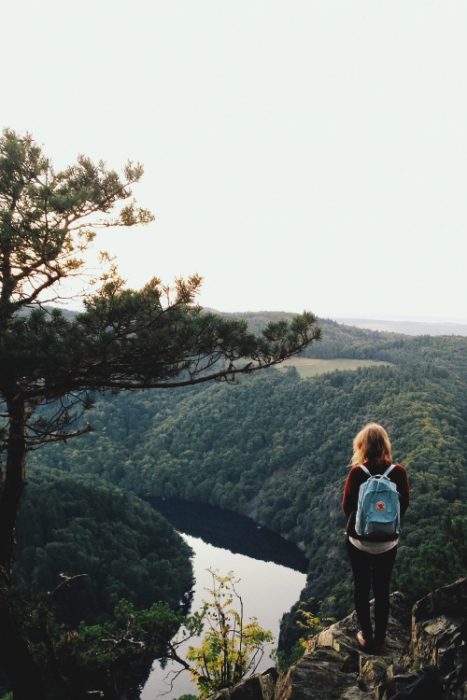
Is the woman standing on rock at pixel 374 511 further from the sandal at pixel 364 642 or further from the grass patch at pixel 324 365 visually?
the grass patch at pixel 324 365

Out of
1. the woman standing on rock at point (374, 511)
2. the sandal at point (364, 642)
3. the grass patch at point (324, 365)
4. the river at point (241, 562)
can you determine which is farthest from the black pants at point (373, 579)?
the grass patch at point (324, 365)

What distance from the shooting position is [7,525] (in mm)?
6691

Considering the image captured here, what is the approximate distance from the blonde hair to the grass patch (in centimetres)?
8359

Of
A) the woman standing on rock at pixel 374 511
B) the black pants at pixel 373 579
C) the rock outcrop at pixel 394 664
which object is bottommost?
the rock outcrop at pixel 394 664

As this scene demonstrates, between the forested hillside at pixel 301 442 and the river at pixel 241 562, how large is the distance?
219cm

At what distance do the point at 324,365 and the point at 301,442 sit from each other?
21948 mm

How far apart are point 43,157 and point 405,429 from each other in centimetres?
5771

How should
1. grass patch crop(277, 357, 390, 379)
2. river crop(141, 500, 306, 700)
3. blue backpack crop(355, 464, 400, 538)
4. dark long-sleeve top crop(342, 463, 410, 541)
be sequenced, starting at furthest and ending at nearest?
grass patch crop(277, 357, 390, 379)
river crop(141, 500, 306, 700)
dark long-sleeve top crop(342, 463, 410, 541)
blue backpack crop(355, 464, 400, 538)

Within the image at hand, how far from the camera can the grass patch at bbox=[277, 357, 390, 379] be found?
9019 cm

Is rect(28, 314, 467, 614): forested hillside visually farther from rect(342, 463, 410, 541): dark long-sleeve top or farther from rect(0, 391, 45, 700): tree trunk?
rect(342, 463, 410, 541): dark long-sleeve top

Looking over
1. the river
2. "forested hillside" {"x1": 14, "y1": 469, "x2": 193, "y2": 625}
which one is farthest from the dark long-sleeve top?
"forested hillside" {"x1": 14, "y1": 469, "x2": 193, "y2": 625}

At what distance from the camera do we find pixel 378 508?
4410mm

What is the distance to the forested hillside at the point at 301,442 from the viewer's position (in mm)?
49000

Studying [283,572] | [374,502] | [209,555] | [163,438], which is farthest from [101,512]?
[374,502]
